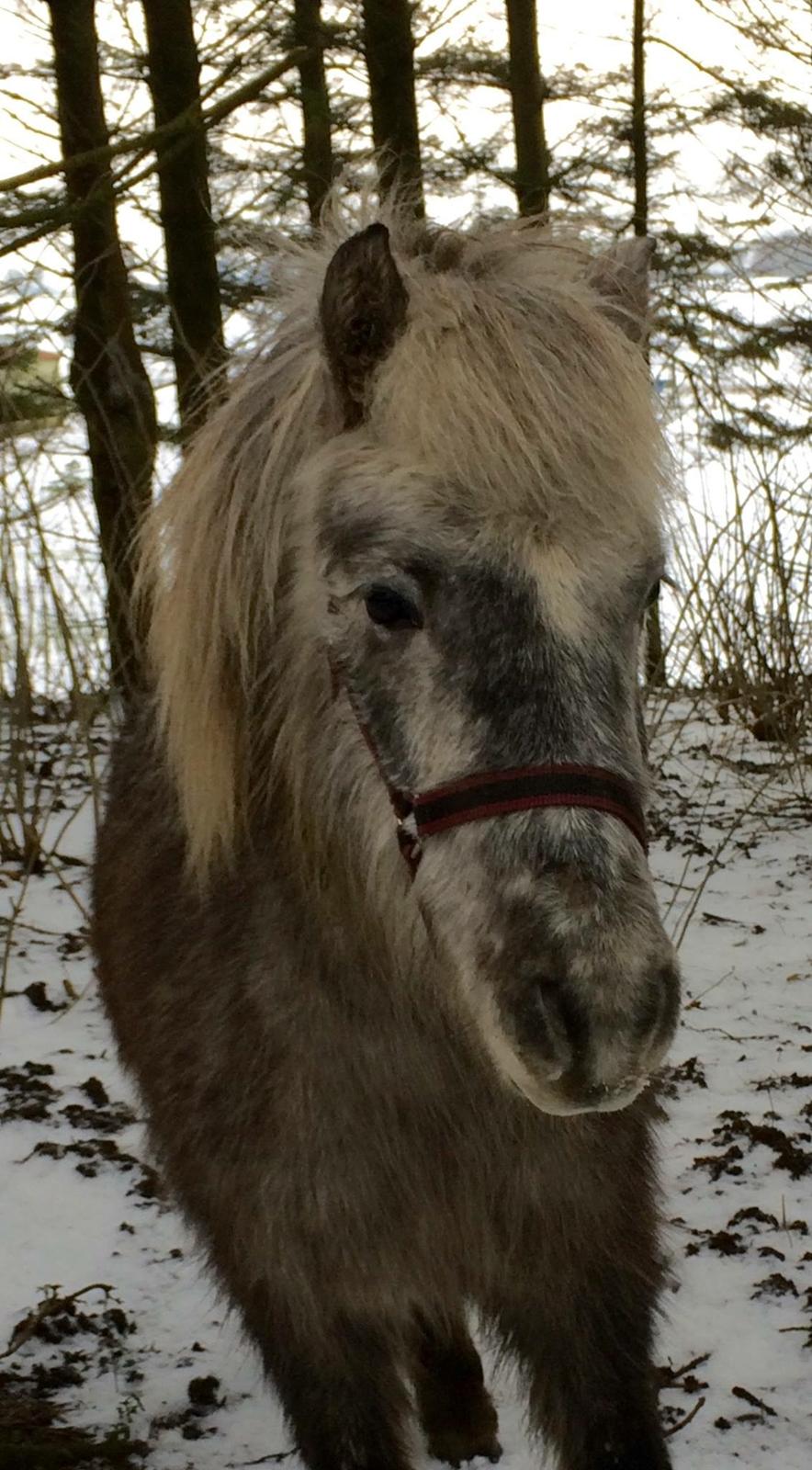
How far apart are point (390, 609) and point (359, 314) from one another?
43 cm

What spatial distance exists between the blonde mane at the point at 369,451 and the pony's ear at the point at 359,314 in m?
0.04

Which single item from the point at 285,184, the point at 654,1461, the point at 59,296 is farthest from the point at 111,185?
the point at 285,184

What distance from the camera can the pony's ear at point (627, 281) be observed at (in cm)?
211

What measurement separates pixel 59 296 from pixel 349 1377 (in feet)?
10.3

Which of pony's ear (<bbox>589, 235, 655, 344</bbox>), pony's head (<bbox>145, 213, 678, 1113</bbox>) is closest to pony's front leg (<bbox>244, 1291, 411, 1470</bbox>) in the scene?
pony's head (<bbox>145, 213, 678, 1113</bbox>)

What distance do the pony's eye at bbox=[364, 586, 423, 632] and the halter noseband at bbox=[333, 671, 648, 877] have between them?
216 mm

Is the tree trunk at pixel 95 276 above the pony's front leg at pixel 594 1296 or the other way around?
above

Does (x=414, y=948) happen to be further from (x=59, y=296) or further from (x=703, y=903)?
(x=703, y=903)

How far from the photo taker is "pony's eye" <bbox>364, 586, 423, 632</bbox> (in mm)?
1667

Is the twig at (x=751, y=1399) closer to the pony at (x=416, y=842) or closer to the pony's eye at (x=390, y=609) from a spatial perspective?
the pony at (x=416, y=842)

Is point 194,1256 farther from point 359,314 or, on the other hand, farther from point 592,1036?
point 359,314

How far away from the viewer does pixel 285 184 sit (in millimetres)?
10133

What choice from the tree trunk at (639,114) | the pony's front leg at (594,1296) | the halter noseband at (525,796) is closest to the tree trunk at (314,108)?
the halter noseband at (525,796)

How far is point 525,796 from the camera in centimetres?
152
